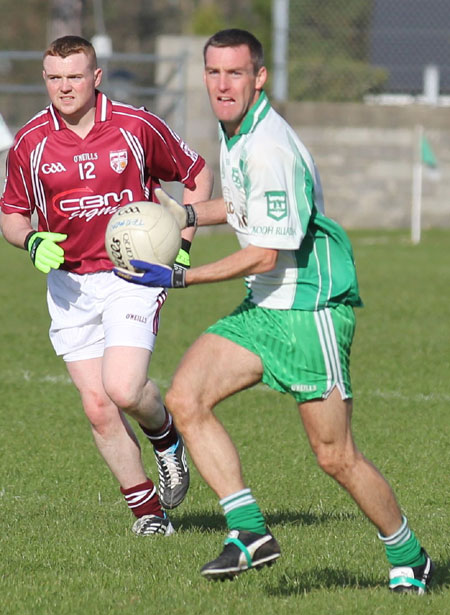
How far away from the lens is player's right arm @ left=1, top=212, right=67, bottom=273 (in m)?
5.89

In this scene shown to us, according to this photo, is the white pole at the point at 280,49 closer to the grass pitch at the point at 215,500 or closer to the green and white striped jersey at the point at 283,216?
the grass pitch at the point at 215,500

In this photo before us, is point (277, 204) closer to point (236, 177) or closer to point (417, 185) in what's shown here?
point (236, 177)

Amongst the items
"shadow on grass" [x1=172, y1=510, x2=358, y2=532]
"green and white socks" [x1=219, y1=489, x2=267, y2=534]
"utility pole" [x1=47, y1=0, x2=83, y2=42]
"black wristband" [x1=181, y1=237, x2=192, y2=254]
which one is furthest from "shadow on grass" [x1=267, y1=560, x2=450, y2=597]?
"utility pole" [x1=47, y1=0, x2=83, y2=42]

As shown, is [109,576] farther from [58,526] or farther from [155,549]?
[58,526]

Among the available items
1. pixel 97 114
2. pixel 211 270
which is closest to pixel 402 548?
pixel 211 270

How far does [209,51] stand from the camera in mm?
4961

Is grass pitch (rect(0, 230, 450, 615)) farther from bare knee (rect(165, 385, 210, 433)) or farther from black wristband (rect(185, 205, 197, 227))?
black wristband (rect(185, 205, 197, 227))

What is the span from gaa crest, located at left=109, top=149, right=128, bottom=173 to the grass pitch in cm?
178

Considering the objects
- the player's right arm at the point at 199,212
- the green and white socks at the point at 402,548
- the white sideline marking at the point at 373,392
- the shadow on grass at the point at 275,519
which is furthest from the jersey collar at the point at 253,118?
the white sideline marking at the point at 373,392

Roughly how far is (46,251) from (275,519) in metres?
1.84

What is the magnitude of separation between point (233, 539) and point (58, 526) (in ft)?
5.27

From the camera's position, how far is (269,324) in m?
5.06

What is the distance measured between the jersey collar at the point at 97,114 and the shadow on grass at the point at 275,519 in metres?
2.10

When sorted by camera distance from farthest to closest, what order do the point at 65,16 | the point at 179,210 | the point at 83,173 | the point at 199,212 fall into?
the point at 65,16
the point at 83,173
the point at 199,212
the point at 179,210
